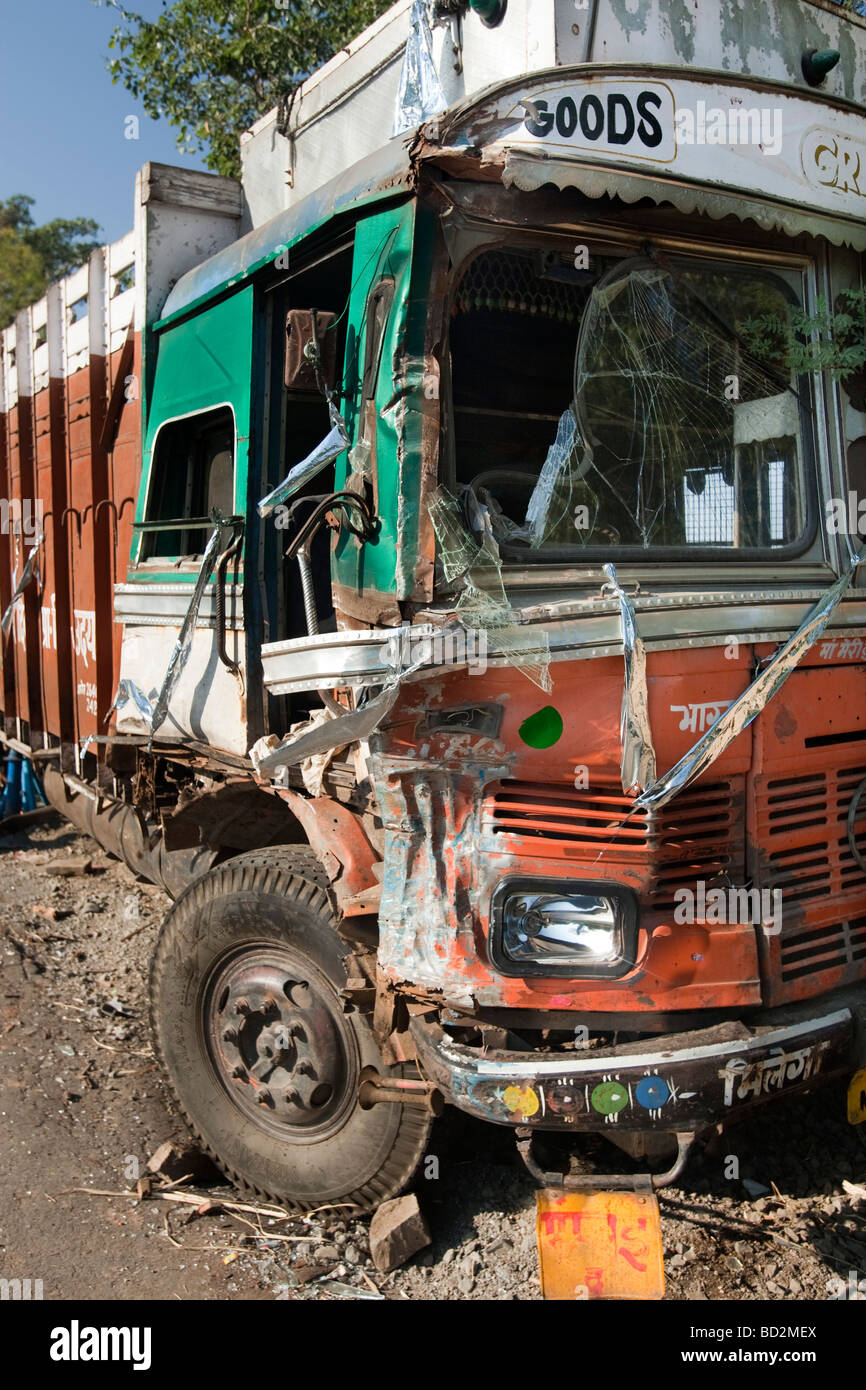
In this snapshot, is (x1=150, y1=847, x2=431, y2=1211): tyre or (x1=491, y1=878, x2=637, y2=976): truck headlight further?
(x1=150, y1=847, x2=431, y2=1211): tyre

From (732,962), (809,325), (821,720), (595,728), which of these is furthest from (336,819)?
(809,325)

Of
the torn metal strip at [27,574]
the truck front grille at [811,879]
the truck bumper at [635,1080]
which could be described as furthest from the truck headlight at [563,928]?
the torn metal strip at [27,574]

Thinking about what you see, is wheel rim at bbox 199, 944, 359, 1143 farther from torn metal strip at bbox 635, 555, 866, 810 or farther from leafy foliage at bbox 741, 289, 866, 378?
leafy foliage at bbox 741, 289, 866, 378

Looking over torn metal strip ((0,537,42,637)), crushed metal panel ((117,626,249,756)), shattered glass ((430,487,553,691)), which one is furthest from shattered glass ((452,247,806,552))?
torn metal strip ((0,537,42,637))

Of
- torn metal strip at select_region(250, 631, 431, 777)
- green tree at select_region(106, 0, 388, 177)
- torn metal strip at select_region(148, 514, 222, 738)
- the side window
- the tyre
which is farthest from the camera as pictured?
green tree at select_region(106, 0, 388, 177)

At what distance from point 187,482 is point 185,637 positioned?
0.79m

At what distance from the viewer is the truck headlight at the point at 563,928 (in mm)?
2327

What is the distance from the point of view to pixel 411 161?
7.80ft

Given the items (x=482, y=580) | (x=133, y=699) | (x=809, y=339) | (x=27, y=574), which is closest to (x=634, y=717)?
(x=482, y=580)

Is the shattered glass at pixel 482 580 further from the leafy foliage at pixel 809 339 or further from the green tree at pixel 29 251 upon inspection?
the green tree at pixel 29 251

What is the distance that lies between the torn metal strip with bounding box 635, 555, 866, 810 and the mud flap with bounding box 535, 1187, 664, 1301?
0.93 metres

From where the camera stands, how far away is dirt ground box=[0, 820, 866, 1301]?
275 cm

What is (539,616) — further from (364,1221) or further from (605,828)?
(364,1221)
